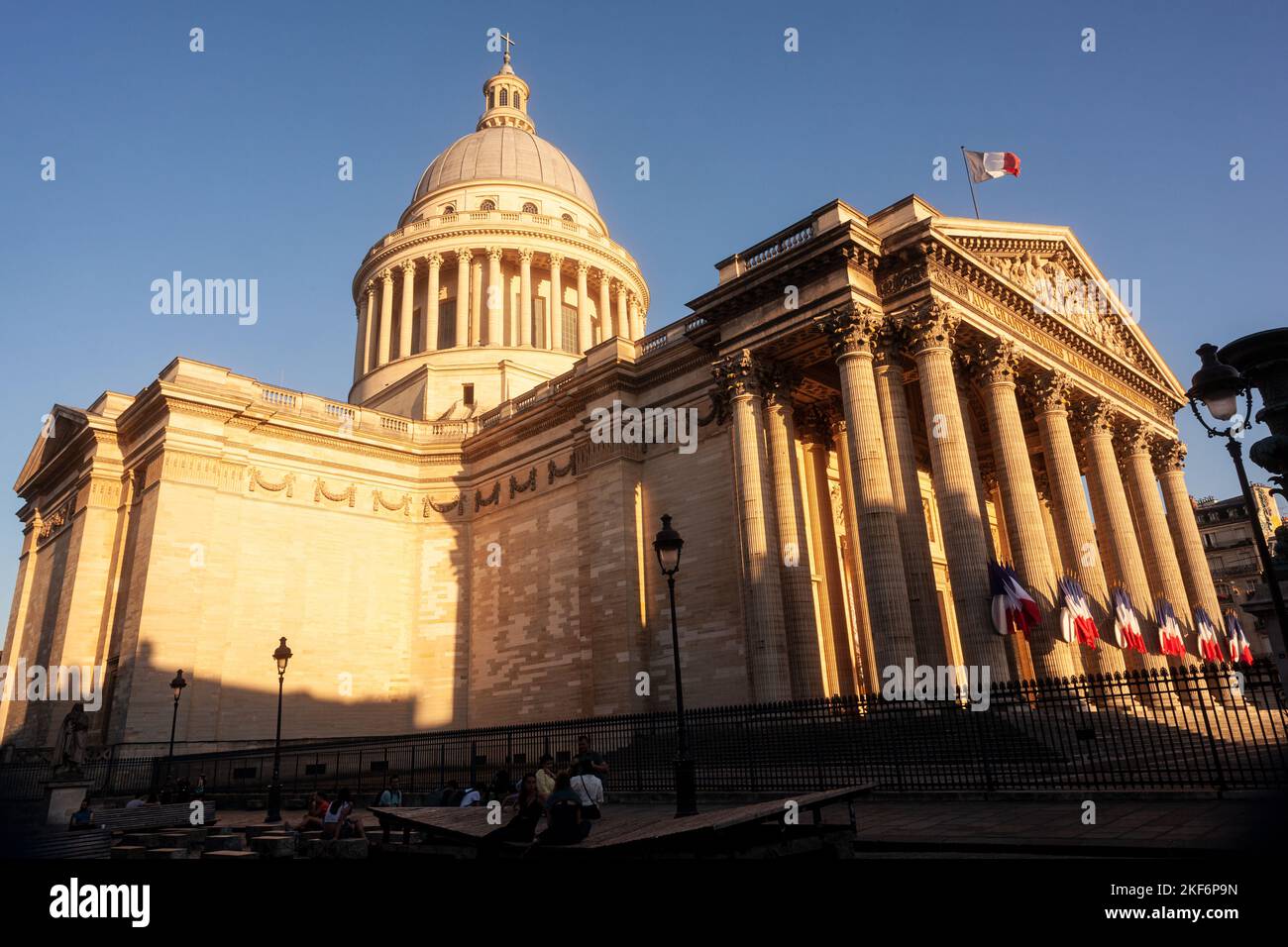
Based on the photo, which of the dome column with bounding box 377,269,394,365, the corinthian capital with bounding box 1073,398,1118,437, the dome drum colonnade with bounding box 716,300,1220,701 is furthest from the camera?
the dome column with bounding box 377,269,394,365

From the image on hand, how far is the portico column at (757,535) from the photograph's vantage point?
23.5m

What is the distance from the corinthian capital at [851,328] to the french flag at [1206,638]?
16.5 meters

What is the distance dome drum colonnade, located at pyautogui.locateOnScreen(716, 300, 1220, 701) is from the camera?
21734 millimetres

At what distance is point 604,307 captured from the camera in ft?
171

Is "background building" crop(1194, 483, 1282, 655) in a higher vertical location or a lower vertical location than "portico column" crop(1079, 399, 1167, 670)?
higher

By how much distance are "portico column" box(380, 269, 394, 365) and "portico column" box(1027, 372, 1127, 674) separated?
118ft

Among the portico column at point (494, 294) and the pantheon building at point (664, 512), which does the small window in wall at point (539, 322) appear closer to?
the portico column at point (494, 294)

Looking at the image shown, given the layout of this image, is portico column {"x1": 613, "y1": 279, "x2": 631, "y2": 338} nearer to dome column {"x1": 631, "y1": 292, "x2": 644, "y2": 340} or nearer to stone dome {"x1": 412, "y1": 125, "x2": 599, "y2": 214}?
dome column {"x1": 631, "y1": 292, "x2": 644, "y2": 340}

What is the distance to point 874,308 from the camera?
24.2 metres

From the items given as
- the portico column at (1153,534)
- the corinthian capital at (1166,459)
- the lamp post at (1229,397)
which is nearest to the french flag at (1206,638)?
the portico column at (1153,534)

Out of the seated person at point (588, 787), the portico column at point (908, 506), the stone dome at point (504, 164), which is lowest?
the seated person at point (588, 787)

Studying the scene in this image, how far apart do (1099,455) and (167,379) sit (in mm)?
34334

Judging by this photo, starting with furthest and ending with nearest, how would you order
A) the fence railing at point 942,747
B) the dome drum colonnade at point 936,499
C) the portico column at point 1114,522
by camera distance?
the portico column at point 1114,522, the dome drum colonnade at point 936,499, the fence railing at point 942,747

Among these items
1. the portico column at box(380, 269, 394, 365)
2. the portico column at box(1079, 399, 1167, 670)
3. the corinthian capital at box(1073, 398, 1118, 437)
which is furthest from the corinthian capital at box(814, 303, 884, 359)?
the portico column at box(380, 269, 394, 365)
